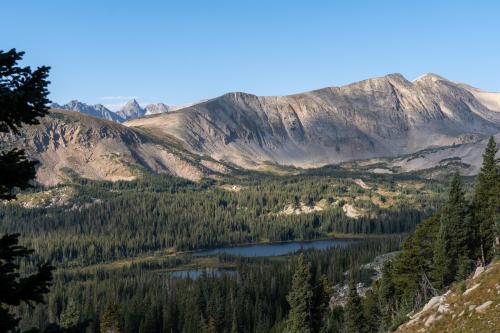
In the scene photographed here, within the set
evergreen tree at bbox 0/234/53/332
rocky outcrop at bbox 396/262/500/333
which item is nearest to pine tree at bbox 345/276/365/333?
rocky outcrop at bbox 396/262/500/333

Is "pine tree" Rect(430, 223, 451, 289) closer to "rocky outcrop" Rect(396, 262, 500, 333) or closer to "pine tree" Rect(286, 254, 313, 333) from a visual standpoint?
"pine tree" Rect(286, 254, 313, 333)

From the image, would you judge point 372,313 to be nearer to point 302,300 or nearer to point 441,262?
point 441,262

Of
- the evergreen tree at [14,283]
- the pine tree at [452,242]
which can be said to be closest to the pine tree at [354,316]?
the pine tree at [452,242]

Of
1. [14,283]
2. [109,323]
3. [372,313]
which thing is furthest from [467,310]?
[109,323]

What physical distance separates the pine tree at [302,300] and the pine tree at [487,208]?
2678 cm

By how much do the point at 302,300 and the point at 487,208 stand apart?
110 ft

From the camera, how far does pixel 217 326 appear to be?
122875 millimetres

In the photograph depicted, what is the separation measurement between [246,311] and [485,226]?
73.6 meters

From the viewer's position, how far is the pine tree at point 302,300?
7625cm

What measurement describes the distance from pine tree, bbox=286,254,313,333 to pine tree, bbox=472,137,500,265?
26778 mm

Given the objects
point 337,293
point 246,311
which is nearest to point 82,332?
point 246,311

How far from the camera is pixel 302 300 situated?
76500mm

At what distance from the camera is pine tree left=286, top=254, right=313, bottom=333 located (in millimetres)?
76250

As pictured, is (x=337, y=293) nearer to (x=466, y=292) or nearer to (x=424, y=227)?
(x=424, y=227)
